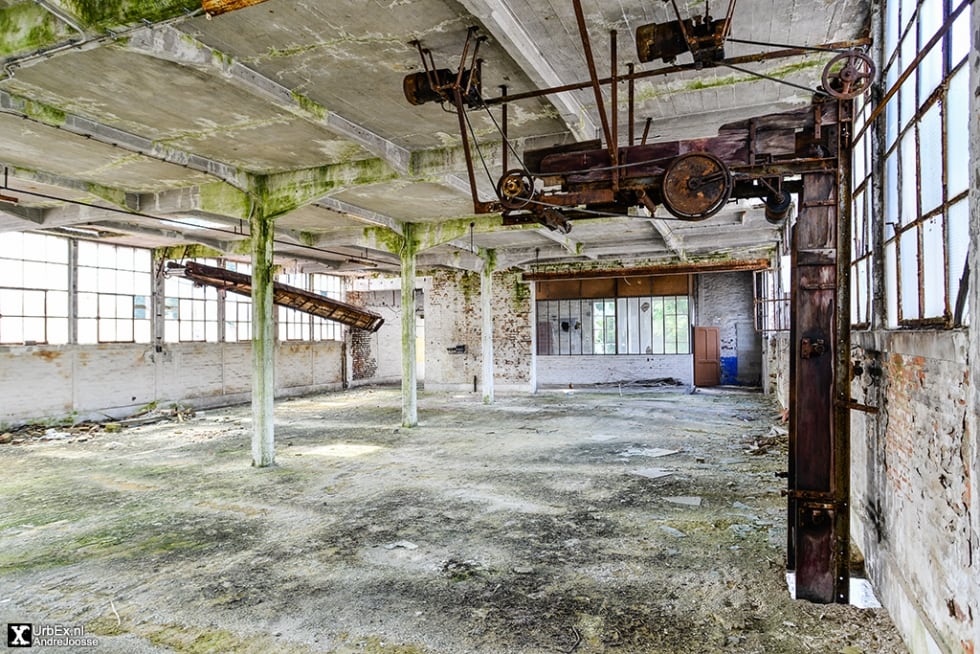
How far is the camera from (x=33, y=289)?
37.8 ft

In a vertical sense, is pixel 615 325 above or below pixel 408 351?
above

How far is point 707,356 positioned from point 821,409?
15.0m

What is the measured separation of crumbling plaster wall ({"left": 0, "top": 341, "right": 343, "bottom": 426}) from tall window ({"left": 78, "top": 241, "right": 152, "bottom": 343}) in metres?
0.37

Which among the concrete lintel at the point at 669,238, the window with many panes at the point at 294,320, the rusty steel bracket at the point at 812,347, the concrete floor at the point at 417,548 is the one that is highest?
the concrete lintel at the point at 669,238

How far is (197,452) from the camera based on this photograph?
928 centimetres

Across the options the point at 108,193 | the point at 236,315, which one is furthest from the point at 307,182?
the point at 236,315

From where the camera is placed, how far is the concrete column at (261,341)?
8211mm

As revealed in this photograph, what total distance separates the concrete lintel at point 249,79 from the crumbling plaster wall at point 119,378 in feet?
30.3

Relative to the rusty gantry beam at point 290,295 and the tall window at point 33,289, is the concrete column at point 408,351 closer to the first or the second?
the rusty gantry beam at point 290,295

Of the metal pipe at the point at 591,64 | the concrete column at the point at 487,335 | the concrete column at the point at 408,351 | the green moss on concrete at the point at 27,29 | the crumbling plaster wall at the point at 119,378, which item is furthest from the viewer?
Result: the concrete column at the point at 487,335

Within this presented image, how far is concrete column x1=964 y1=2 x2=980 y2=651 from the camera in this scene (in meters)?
2.17

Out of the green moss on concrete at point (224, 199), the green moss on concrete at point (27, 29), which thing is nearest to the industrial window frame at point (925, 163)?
the green moss on concrete at point (27, 29)

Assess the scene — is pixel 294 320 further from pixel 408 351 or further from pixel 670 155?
pixel 670 155

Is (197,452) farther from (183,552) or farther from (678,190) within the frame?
(678,190)
